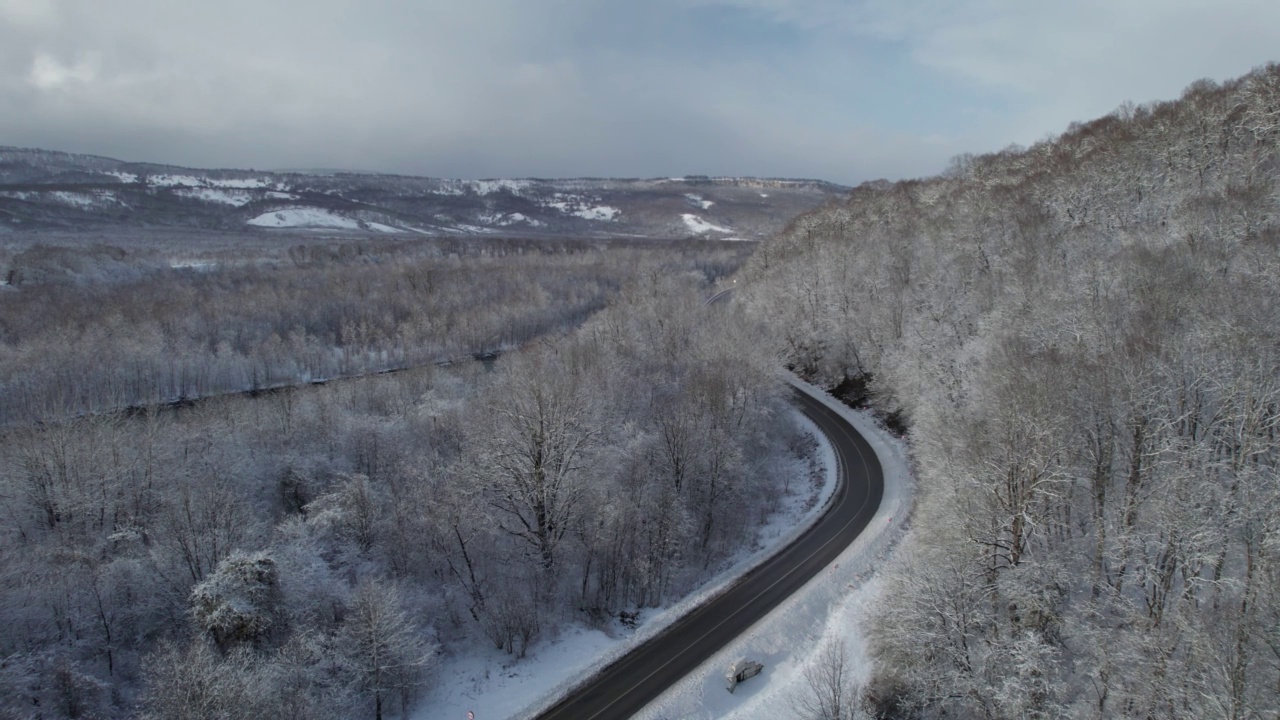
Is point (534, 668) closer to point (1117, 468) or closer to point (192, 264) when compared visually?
point (1117, 468)

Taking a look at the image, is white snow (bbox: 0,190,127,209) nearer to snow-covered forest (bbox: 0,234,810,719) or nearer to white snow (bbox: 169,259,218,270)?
white snow (bbox: 169,259,218,270)

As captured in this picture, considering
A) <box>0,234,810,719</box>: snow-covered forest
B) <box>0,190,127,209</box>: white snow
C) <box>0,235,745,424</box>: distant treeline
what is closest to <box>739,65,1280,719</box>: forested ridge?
<box>0,234,810,719</box>: snow-covered forest

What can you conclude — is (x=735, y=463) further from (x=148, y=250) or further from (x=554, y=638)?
(x=148, y=250)

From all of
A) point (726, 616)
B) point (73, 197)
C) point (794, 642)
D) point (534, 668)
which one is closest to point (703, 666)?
point (726, 616)

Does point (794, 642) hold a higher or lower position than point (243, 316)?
lower

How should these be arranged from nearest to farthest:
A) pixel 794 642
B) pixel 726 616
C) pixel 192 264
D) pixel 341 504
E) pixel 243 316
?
pixel 794 642, pixel 726 616, pixel 341 504, pixel 243 316, pixel 192 264

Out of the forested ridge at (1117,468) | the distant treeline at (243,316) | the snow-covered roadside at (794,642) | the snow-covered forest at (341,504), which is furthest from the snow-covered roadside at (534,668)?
the distant treeline at (243,316)
